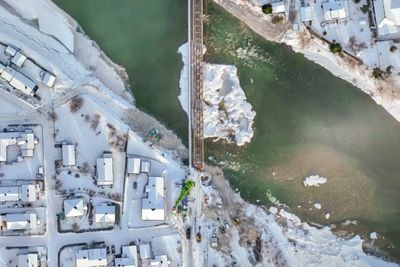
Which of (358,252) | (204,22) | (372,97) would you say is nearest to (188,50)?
(204,22)

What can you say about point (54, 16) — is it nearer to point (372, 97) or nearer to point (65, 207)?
point (65, 207)

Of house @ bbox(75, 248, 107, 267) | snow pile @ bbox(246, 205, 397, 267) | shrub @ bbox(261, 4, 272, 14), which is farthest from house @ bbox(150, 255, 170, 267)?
shrub @ bbox(261, 4, 272, 14)

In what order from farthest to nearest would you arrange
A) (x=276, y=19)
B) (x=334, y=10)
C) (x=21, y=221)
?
(x=276, y=19), (x=334, y=10), (x=21, y=221)

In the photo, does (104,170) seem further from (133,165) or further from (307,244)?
(307,244)

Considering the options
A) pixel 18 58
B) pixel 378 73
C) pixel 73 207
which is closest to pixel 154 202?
pixel 73 207

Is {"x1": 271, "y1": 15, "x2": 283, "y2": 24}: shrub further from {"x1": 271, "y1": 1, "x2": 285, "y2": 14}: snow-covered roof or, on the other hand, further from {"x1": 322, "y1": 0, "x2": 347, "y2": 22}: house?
{"x1": 322, "y1": 0, "x2": 347, "y2": 22}: house

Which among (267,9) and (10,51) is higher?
(267,9)

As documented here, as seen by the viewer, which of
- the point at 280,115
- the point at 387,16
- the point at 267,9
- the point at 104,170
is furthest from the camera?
the point at 280,115
